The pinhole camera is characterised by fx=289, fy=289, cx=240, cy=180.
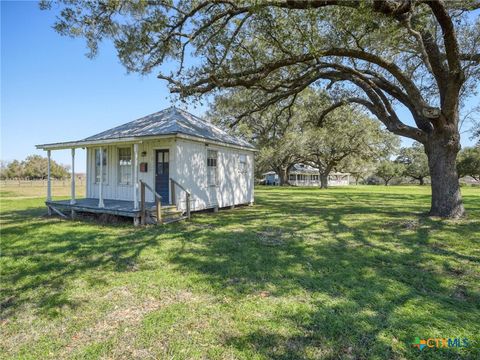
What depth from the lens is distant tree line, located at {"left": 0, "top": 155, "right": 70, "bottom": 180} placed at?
232 feet

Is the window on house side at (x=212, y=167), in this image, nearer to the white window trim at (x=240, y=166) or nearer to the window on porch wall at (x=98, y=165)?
the white window trim at (x=240, y=166)

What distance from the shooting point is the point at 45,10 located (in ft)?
25.0

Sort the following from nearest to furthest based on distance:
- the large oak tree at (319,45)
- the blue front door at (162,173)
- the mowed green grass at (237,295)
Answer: the mowed green grass at (237,295) → the large oak tree at (319,45) → the blue front door at (162,173)

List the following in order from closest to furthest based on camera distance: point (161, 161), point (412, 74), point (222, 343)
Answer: point (222, 343) < point (161, 161) < point (412, 74)

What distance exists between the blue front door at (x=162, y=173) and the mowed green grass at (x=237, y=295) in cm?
342

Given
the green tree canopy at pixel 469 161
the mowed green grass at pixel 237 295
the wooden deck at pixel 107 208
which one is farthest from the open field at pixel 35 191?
the green tree canopy at pixel 469 161

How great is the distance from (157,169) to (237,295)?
304 inches

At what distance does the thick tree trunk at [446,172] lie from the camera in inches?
361

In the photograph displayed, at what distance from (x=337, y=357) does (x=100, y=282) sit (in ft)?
11.3

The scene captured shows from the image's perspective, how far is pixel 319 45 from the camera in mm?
8914

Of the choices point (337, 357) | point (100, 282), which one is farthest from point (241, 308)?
point (100, 282)

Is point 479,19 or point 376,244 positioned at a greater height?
point 479,19

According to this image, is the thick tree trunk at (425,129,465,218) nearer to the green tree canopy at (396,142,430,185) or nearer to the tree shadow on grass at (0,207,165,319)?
the tree shadow on grass at (0,207,165,319)

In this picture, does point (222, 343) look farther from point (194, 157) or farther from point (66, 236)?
point (194, 157)
